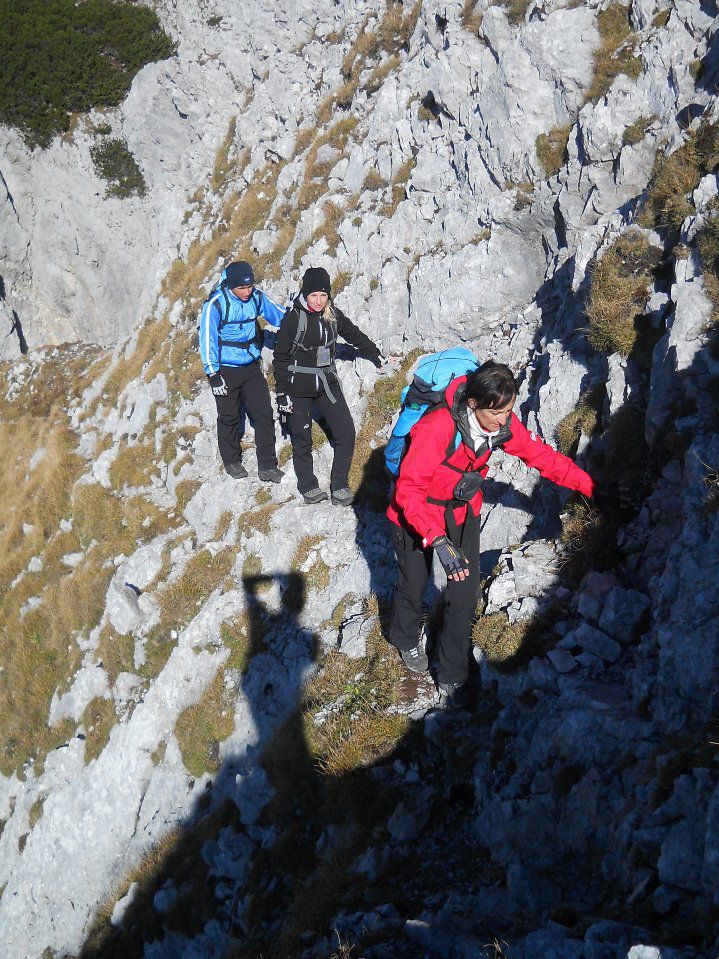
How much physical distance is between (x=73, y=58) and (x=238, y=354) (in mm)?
16531

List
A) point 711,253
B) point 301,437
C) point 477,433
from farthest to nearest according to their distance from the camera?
1. point 301,437
2. point 711,253
3. point 477,433

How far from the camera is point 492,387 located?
4.85 metres

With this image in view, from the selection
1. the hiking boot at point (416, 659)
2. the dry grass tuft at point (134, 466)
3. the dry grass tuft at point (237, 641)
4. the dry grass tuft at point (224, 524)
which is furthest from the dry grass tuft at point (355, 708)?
the dry grass tuft at point (134, 466)

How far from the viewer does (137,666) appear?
10.7m

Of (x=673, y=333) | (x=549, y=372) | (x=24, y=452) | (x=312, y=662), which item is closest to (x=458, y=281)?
(x=549, y=372)

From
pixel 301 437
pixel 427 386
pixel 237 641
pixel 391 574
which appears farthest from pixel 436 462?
pixel 237 641

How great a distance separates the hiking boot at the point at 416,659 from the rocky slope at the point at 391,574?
208 mm

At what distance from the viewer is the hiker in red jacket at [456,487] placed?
5.08 metres

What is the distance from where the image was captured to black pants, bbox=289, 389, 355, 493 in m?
9.04

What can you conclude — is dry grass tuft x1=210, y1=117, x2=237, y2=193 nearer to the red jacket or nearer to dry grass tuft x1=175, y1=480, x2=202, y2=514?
dry grass tuft x1=175, y1=480, x2=202, y2=514

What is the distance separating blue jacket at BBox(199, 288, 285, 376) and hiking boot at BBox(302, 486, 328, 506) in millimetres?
2188

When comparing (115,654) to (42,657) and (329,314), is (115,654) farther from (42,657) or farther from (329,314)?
(329,314)

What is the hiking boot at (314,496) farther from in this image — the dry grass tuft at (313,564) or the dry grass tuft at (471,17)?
the dry grass tuft at (471,17)

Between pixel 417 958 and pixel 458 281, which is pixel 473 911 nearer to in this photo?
pixel 417 958
